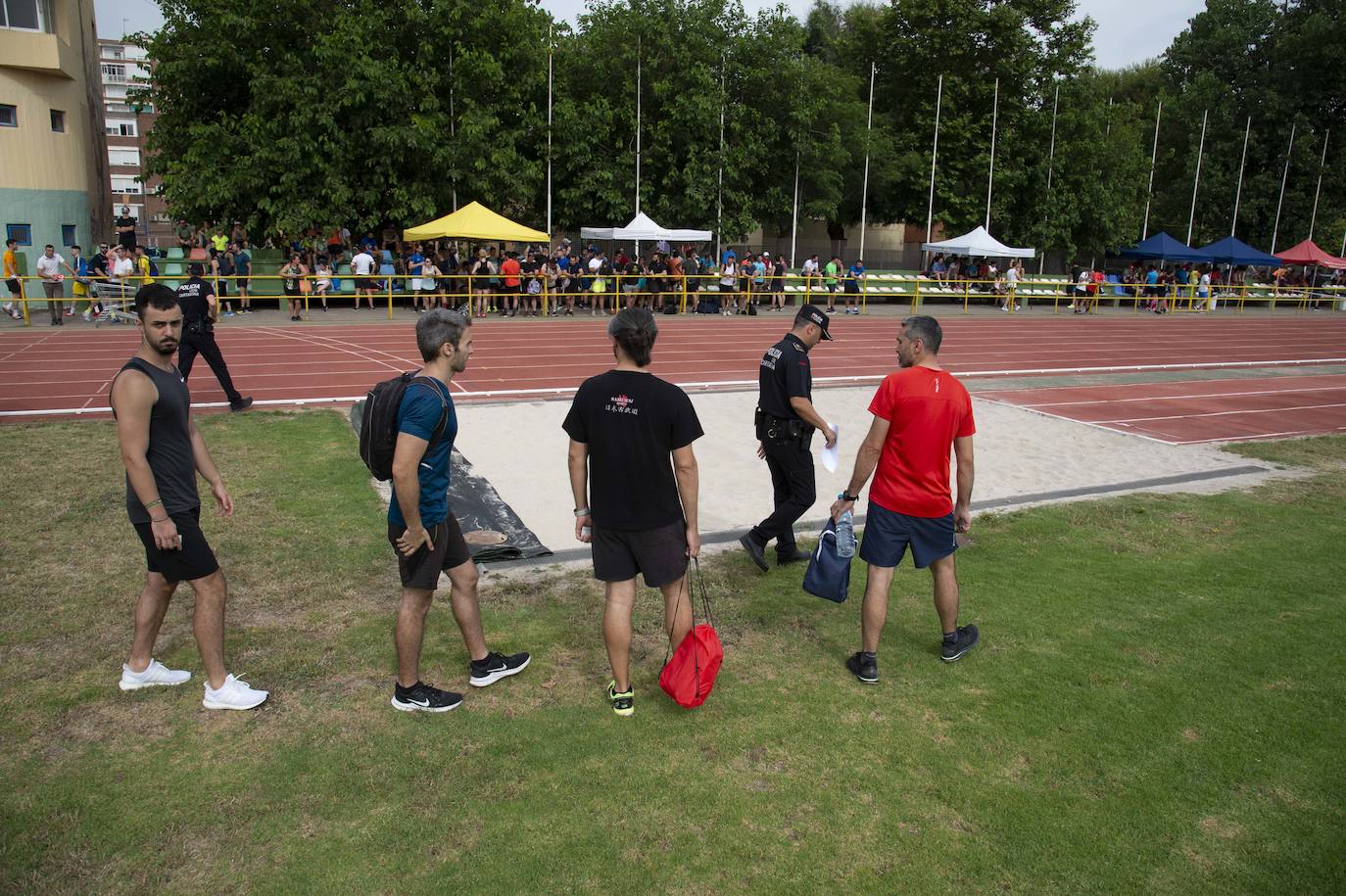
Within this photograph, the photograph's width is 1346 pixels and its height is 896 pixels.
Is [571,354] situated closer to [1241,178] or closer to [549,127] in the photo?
[549,127]

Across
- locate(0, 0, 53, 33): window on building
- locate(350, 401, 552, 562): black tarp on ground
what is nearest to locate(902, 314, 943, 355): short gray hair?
locate(350, 401, 552, 562): black tarp on ground

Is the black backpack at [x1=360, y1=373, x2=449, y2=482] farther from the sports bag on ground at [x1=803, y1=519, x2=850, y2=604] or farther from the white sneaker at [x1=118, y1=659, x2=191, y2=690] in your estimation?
the sports bag on ground at [x1=803, y1=519, x2=850, y2=604]

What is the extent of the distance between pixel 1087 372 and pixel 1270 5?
49078 millimetres

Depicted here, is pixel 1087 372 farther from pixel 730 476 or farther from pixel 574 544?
pixel 574 544

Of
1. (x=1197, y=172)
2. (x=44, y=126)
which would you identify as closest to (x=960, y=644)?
(x=44, y=126)

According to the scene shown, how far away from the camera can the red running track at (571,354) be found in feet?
41.5

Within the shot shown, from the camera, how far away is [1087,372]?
54.8 feet

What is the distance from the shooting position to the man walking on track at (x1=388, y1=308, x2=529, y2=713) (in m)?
3.79

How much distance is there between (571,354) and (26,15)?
2000cm

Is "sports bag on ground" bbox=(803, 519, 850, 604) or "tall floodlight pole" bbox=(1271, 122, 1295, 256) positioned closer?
"sports bag on ground" bbox=(803, 519, 850, 604)

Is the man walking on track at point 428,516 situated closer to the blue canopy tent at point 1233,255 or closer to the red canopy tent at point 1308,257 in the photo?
the blue canopy tent at point 1233,255

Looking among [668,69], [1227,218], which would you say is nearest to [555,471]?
[668,69]

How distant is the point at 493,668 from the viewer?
4.48 meters

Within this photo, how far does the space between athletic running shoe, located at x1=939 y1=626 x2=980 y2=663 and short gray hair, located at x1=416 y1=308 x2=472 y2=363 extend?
2.89 m
